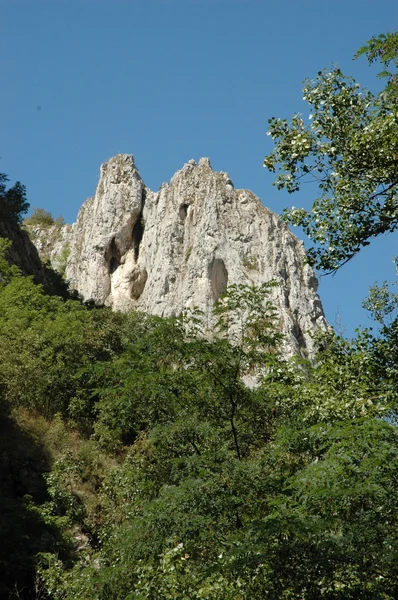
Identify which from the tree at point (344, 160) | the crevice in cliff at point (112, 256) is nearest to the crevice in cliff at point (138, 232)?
the crevice in cliff at point (112, 256)

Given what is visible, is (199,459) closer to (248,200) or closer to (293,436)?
(293,436)

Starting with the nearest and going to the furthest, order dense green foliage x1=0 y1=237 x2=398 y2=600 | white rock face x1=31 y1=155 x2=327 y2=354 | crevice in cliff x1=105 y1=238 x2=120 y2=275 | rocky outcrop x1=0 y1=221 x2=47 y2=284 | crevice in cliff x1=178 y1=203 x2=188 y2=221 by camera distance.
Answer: dense green foliage x1=0 y1=237 x2=398 y2=600 < rocky outcrop x1=0 y1=221 x2=47 y2=284 < white rock face x1=31 y1=155 x2=327 y2=354 < crevice in cliff x1=178 y1=203 x2=188 y2=221 < crevice in cliff x1=105 y1=238 x2=120 y2=275

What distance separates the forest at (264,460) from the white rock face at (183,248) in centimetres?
4489

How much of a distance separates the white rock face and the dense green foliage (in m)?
42.5

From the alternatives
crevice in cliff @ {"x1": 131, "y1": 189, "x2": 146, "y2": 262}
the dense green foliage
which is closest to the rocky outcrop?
the dense green foliage

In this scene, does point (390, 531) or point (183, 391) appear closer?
point (390, 531)

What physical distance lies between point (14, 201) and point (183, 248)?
24.5 meters

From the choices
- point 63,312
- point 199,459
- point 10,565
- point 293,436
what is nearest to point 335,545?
point 293,436

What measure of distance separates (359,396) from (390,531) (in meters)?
2.21

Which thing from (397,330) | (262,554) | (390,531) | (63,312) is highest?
(63,312)

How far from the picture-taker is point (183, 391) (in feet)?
45.5

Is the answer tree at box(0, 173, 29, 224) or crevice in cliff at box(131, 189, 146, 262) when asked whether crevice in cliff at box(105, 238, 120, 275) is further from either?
tree at box(0, 173, 29, 224)

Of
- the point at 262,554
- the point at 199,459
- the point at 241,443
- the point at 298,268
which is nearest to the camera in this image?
the point at 262,554

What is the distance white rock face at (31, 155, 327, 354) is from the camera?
64000 mm
